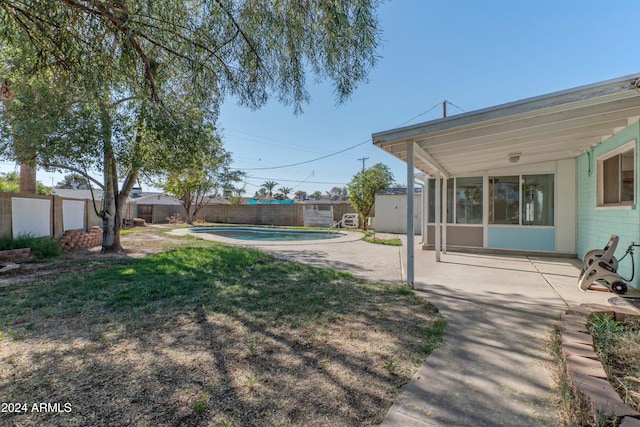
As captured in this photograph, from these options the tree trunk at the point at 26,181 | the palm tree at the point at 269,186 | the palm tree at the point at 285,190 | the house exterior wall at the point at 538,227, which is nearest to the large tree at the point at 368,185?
the house exterior wall at the point at 538,227

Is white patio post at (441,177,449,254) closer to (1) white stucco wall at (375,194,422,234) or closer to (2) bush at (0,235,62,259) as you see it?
(1) white stucco wall at (375,194,422,234)

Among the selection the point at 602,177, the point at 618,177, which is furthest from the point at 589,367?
the point at 602,177

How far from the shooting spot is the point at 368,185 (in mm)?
16031

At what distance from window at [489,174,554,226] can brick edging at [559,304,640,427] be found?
5228 millimetres

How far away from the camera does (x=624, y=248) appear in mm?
4695

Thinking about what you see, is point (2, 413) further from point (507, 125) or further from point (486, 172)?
point (486, 172)

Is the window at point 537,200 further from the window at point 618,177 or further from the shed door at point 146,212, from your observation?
the shed door at point 146,212

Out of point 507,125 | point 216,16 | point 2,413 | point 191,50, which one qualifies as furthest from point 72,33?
point 507,125

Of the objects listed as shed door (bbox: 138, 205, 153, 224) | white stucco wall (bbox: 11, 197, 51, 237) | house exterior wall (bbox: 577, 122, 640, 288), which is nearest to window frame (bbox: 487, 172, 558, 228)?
house exterior wall (bbox: 577, 122, 640, 288)

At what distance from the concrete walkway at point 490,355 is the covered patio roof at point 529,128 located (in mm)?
2304

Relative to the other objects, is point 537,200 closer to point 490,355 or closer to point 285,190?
point 490,355

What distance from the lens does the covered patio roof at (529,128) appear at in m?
3.25

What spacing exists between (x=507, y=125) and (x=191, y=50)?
4.27 metres

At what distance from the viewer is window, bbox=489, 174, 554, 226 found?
7539 millimetres
